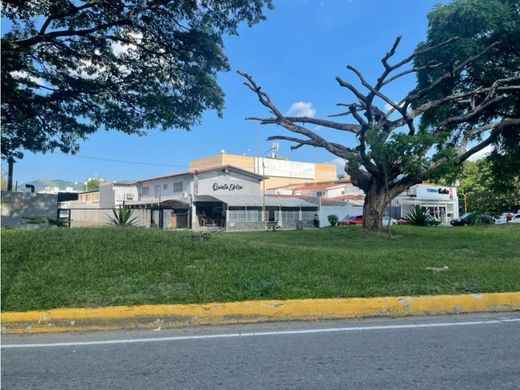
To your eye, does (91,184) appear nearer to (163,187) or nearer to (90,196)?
(90,196)

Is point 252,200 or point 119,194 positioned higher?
point 119,194

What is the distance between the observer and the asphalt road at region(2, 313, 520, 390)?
419 cm

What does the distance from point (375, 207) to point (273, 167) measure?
214ft

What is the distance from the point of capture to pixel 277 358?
4.85 metres

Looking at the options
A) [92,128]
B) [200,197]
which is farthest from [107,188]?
[92,128]

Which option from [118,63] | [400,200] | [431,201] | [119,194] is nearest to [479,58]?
[118,63]

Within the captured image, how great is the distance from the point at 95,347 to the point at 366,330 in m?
3.22

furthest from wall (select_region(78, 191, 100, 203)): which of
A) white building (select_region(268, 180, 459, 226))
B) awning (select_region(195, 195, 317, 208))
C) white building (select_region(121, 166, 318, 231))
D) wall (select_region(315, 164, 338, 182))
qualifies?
wall (select_region(315, 164, 338, 182))

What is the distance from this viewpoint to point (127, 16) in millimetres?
13945

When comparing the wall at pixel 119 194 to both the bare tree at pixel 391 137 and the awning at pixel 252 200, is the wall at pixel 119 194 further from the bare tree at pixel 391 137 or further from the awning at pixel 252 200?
the bare tree at pixel 391 137

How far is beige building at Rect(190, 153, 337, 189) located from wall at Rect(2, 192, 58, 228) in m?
57.6

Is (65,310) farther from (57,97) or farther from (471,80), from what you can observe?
(471,80)

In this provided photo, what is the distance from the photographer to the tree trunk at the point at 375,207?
65.6 feet

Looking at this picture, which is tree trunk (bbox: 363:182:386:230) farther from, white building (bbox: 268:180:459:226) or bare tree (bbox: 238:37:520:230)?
white building (bbox: 268:180:459:226)
